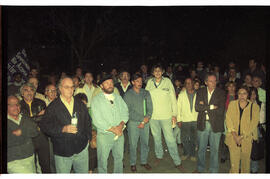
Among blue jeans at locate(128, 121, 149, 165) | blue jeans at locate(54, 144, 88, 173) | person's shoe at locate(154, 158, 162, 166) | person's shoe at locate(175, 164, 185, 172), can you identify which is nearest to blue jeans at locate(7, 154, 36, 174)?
blue jeans at locate(54, 144, 88, 173)

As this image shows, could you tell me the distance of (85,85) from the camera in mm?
6273

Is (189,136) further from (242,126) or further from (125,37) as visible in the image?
(125,37)

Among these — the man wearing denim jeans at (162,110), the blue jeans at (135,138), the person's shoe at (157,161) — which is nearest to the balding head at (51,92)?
the blue jeans at (135,138)

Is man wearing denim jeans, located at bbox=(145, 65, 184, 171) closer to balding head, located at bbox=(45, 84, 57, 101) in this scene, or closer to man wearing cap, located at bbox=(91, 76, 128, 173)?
man wearing cap, located at bbox=(91, 76, 128, 173)

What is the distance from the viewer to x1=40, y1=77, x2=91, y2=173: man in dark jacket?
12.0ft

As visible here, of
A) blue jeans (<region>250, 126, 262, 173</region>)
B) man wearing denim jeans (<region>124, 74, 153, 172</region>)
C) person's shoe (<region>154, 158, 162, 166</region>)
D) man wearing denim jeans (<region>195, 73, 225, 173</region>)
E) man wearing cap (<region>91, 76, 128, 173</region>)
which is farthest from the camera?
person's shoe (<region>154, 158, 162, 166</region>)

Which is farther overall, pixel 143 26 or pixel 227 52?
pixel 143 26

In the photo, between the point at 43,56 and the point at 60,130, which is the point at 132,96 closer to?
the point at 60,130

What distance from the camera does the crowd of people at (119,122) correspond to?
3695 millimetres

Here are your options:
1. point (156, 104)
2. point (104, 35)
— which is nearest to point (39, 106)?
point (156, 104)

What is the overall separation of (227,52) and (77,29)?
32.9ft

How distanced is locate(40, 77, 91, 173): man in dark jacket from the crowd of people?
0.01 m

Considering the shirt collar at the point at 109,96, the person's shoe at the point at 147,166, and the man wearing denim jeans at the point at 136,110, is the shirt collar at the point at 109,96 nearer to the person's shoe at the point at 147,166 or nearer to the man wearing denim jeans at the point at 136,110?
the man wearing denim jeans at the point at 136,110

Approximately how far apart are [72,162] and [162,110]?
2.13 metres
